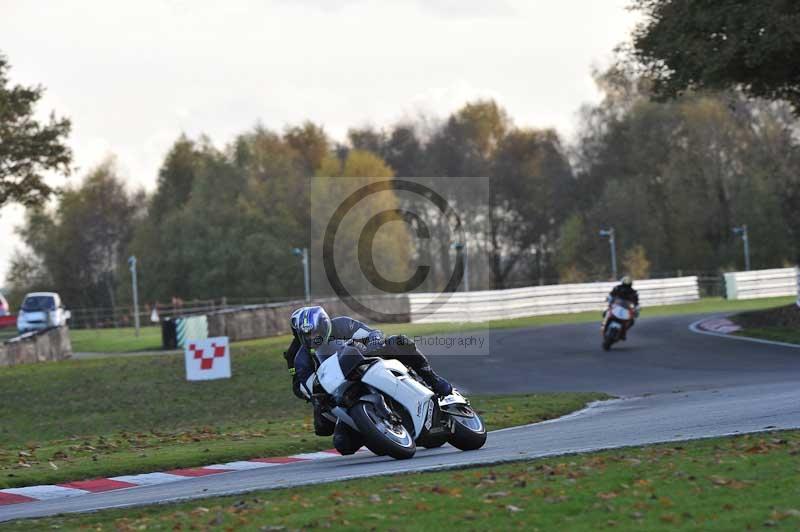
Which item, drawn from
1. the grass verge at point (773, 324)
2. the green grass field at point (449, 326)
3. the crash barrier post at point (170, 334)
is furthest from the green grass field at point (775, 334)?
the crash barrier post at point (170, 334)

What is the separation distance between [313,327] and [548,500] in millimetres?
4439

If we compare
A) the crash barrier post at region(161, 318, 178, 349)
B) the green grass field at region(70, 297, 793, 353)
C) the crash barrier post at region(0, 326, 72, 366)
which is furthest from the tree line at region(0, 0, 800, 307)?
the crash barrier post at region(0, 326, 72, 366)

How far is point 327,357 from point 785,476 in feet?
16.4

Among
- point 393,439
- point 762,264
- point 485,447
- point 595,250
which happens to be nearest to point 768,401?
point 485,447

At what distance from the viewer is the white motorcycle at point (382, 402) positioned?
11625mm

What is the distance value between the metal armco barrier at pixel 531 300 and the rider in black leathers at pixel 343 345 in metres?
31.0

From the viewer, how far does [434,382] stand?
40.5 feet

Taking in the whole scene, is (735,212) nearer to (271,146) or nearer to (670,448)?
(271,146)

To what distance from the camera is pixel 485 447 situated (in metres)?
12.9

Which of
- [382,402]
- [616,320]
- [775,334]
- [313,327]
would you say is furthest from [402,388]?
[775,334]

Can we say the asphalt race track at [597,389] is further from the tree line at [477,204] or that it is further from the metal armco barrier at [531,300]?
the tree line at [477,204]

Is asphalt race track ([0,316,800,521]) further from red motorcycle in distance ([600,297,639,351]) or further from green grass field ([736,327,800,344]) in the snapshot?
green grass field ([736,327,800,344])

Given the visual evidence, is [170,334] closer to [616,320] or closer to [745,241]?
[616,320]

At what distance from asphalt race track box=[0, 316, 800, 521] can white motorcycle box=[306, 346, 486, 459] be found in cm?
25
